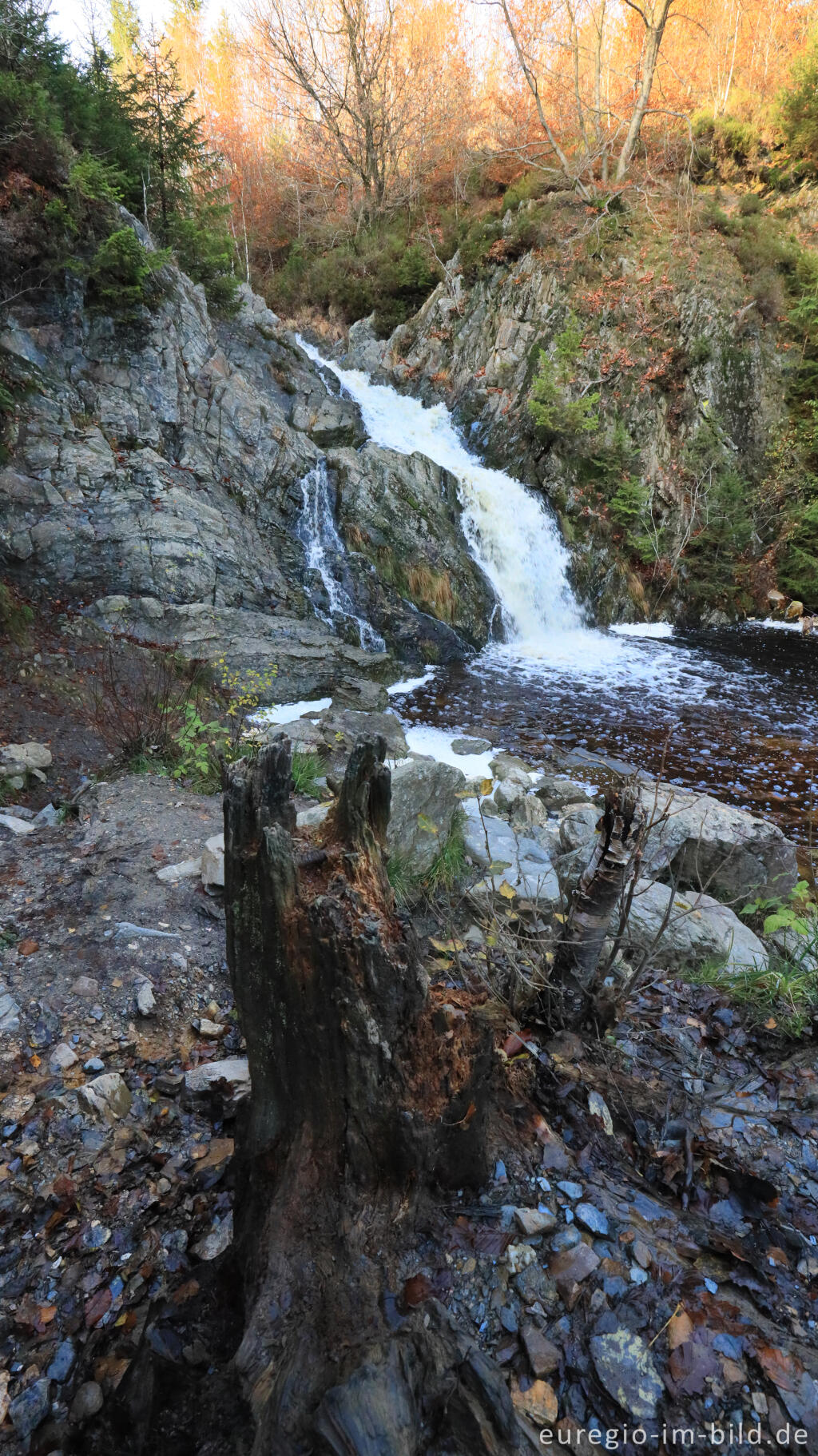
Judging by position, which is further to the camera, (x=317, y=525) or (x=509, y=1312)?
(x=317, y=525)

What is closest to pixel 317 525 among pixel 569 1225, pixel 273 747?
pixel 273 747

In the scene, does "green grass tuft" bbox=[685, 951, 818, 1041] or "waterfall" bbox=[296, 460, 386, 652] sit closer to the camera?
"green grass tuft" bbox=[685, 951, 818, 1041]

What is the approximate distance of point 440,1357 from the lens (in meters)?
1.25

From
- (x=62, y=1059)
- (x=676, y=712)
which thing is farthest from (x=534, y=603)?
(x=62, y=1059)

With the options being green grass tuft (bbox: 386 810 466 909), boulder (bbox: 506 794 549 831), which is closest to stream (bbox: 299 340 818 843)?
boulder (bbox: 506 794 549 831)

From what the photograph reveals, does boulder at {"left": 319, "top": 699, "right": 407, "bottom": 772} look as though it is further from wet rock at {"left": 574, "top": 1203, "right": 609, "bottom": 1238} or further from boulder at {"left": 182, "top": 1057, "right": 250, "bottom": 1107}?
wet rock at {"left": 574, "top": 1203, "right": 609, "bottom": 1238}

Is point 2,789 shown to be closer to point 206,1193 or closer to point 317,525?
point 206,1193

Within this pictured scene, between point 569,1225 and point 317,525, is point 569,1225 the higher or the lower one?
the lower one

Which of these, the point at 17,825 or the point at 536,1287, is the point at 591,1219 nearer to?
the point at 536,1287

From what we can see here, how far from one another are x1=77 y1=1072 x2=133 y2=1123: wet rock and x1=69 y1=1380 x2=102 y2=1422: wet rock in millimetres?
800

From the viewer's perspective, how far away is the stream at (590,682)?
24.5 ft

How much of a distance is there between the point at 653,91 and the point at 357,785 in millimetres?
29688

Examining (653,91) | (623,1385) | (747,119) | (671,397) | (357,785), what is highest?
(653,91)

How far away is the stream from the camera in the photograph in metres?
7.46
